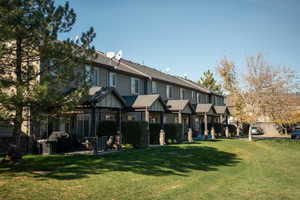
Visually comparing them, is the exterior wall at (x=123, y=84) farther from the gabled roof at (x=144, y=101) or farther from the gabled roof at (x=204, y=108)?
the gabled roof at (x=204, y=108)

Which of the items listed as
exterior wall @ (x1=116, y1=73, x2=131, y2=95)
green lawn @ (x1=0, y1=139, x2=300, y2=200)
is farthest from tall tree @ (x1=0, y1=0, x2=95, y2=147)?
exterior wall @ (x1=116, y1=73, x2=131, y2=95)

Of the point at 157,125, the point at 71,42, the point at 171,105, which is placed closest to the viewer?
the point at 71,42

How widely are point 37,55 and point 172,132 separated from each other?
16328mm

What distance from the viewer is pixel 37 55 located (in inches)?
447

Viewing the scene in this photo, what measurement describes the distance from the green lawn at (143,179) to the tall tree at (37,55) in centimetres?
241

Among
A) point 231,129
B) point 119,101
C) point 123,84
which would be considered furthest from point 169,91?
point 119,101

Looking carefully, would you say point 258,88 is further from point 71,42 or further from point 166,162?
point 71,42

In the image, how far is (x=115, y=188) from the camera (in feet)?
30.7

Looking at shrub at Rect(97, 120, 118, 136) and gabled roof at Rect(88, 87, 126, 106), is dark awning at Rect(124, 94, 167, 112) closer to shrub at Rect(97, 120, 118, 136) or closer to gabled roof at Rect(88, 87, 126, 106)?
shrub at Rect(97, 120, 118, 136)

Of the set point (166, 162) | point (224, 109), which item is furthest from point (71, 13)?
point (224, 109)

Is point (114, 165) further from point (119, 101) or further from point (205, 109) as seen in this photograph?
point (205, 109)

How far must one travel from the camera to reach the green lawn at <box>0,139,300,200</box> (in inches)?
343

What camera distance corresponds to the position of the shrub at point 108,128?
20739 mm

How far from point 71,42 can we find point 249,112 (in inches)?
967
